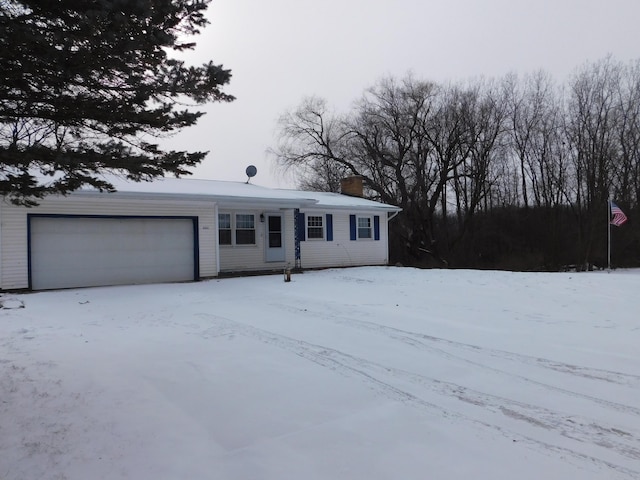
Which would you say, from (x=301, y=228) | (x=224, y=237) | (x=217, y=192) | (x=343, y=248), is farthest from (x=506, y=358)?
(x=343, y=248)

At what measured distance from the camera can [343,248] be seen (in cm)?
2023

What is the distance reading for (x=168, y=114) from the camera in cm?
407

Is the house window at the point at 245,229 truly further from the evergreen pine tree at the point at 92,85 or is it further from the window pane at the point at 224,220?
the evergreen pine tree at the point at 92,85

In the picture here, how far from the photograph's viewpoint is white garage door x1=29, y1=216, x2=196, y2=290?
42.5 ft

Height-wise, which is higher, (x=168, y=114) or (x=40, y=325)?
(x=168, y=114)

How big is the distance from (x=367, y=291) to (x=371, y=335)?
533 centimetres

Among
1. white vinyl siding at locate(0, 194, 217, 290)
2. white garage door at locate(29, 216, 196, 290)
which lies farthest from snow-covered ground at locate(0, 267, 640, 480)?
white garage door at locate(29, 216, 196, 290)

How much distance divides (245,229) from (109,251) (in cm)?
527

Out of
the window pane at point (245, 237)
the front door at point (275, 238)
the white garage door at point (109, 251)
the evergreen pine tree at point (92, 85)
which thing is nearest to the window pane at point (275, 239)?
the front door at point (275, 238)

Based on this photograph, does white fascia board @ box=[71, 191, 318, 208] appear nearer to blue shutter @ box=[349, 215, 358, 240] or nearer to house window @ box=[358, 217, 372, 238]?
blue shutter @ box=[349, 215, 358, 240]

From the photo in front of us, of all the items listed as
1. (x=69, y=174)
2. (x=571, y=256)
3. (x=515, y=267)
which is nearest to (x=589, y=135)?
(x=571, y=256)

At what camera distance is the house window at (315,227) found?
19344 mm

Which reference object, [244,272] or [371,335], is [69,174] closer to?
[371,335]

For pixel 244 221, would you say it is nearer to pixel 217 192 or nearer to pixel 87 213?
pixel 217 192
